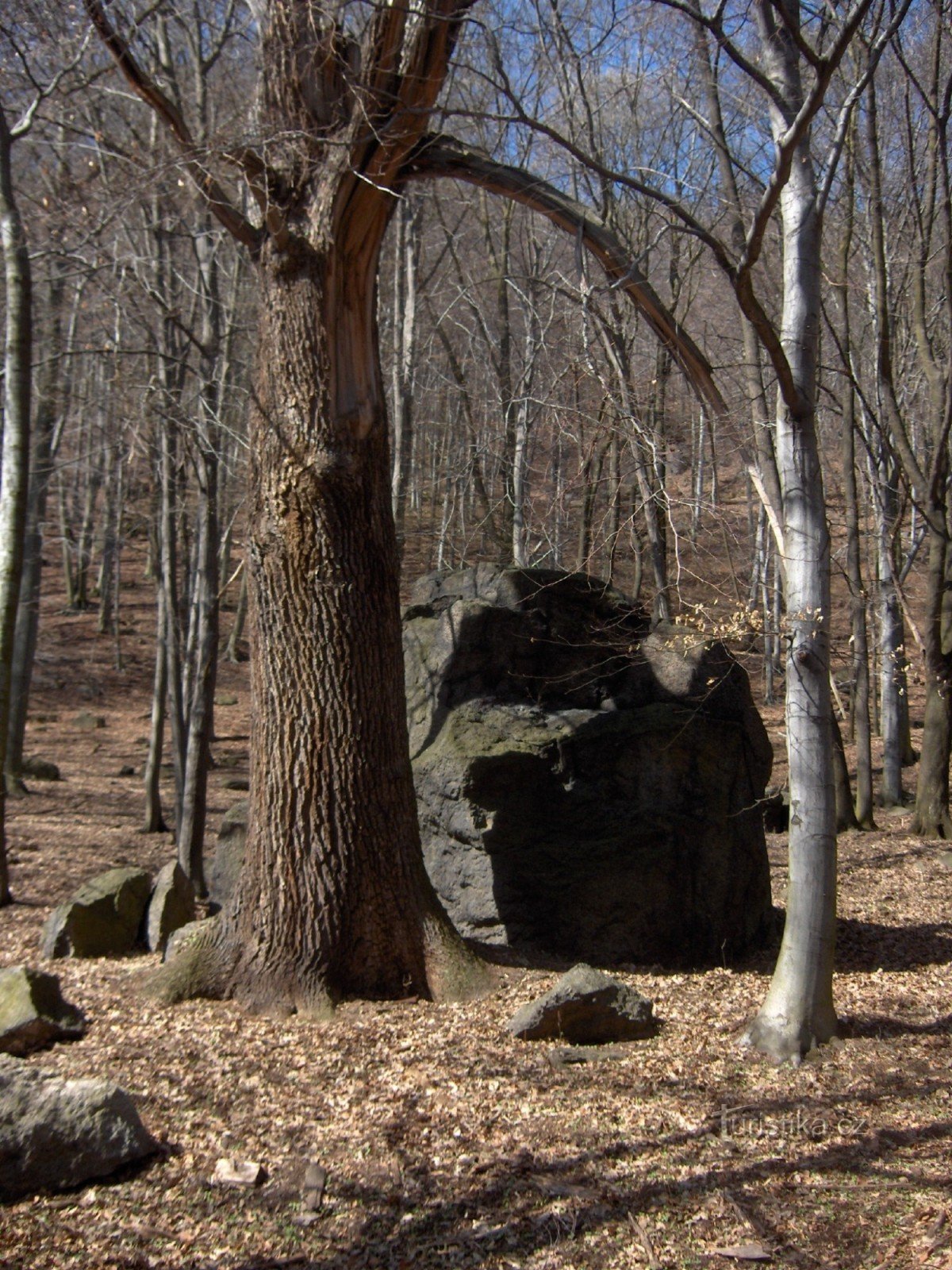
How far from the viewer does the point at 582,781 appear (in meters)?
7.11

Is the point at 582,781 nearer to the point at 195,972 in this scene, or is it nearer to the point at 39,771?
the point at 195,972

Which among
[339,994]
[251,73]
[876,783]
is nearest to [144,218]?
[251,73]

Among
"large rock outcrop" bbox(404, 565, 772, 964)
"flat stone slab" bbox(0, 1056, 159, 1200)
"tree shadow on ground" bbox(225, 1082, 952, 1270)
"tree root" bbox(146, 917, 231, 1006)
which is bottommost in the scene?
"tree shadow on ground" bbox(225, 1082, 952, 1270)

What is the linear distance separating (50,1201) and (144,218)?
9.88m

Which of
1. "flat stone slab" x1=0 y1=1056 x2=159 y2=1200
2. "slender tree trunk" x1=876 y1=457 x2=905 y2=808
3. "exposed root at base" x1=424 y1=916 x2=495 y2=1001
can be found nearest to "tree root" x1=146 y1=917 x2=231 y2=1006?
"exposed root at base" x1=424 y1=916 x2=495 y2=1001

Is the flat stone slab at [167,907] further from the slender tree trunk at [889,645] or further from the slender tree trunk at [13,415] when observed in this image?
the slender tree trunk at [889,645]

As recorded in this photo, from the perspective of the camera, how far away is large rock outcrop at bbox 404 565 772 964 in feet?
22.5

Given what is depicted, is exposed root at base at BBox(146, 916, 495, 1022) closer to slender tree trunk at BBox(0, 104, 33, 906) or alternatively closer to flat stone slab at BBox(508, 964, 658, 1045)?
flat stone slab at BBox(508, 964, 658, 1045)

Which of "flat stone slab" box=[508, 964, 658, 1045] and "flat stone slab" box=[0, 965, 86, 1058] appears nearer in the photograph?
"flat stone slab" box=[0, 965, 86, 1058]

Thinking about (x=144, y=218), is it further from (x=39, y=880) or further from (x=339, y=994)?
(x=339, y=994)

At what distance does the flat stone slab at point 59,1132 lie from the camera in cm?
359

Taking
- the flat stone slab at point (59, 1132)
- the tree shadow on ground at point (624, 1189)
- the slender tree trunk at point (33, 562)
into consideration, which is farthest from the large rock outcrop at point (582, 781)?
the slender tree trunk at point (33, 562)

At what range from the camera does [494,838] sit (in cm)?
684

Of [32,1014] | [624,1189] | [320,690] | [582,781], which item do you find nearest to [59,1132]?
[32,1014]
